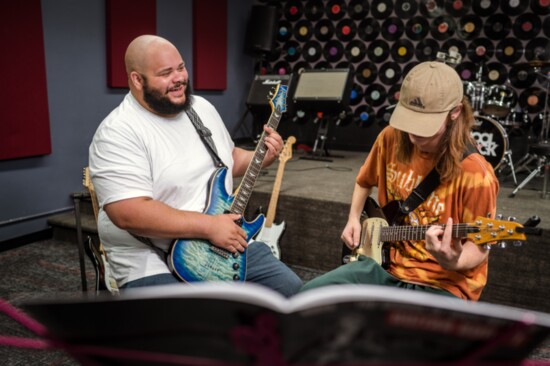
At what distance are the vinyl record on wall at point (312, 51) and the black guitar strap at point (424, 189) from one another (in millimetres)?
5029

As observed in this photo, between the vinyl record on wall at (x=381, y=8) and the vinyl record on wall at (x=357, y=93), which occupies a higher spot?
the vinyl record on wall at (x=381, y=8)

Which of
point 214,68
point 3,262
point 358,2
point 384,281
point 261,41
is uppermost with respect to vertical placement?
point 358,2

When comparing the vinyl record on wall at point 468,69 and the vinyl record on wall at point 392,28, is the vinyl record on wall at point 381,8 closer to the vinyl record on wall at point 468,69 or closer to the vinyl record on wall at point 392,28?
the vinyl record on wall at point 392,28

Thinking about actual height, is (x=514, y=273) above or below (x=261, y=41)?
below

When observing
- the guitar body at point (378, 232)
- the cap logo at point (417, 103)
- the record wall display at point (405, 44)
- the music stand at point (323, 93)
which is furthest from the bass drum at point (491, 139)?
the cap logo at point (417, 103)

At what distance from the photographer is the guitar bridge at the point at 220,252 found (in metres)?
1.61

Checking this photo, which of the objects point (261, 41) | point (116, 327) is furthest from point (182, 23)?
point (116, 327)

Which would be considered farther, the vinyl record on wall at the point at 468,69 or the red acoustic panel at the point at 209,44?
the vinyl record on wall at the point at 468,69

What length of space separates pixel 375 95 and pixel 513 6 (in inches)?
72.0

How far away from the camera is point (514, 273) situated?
252cm

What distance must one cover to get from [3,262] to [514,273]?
10.8 feet

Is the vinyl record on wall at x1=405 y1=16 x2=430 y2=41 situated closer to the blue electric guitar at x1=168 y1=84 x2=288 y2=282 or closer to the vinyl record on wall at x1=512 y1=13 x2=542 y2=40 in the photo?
the vinyl record on wall at x1=512 y1=13 x2=542 y2=40

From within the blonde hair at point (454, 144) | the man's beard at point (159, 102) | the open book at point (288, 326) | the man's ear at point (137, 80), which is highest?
the man's ear at point (137, 80)

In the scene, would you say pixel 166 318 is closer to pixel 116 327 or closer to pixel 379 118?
pixel 116 327
